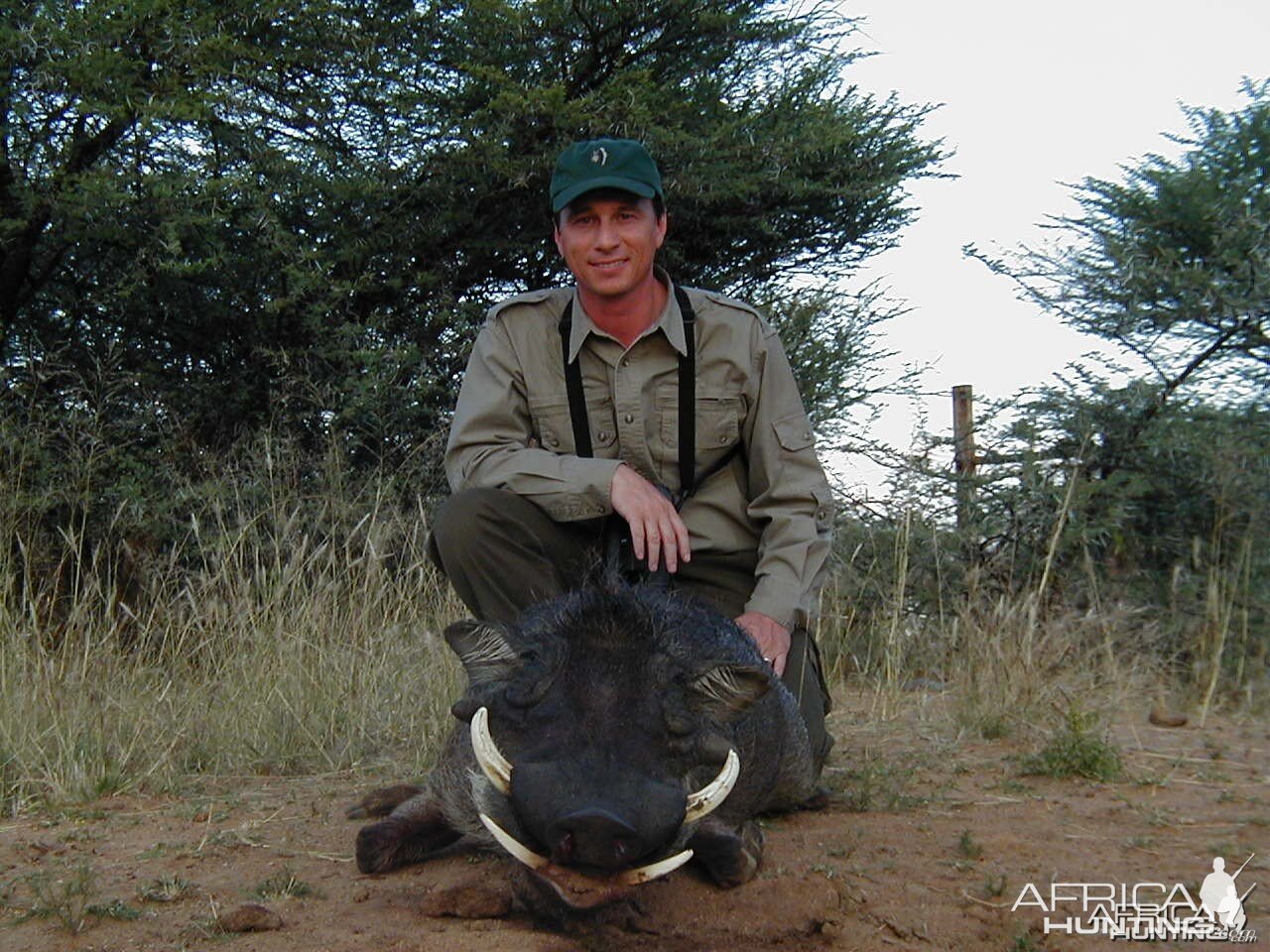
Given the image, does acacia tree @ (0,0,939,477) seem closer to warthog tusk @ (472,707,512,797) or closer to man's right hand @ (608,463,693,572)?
man's right hand @ (608,463,693,572)

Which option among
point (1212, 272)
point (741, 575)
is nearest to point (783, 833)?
point (741, 575)

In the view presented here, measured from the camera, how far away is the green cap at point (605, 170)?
330 cm

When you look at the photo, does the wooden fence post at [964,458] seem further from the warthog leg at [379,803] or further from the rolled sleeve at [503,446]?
the warthog leg at [379,803]

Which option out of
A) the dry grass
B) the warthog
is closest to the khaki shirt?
the warthog

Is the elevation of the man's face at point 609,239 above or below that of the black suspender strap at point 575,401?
above

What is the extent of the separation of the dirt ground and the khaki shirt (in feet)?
2.42

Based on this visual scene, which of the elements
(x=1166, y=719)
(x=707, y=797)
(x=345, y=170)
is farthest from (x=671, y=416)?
(x=345, y=170)

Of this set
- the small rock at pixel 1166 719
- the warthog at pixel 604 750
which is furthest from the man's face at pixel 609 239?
the small rock at pixel 1166 719

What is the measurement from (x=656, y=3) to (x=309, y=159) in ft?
7.13

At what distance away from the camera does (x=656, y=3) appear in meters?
7.46

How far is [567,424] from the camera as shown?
352 centimetres

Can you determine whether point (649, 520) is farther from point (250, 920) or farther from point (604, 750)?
point (250, 920)

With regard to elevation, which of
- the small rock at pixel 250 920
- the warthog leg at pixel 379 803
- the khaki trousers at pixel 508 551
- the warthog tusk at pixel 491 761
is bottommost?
the warthog leg at pixel 379 803

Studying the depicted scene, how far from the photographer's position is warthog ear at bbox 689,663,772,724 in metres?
2.34
